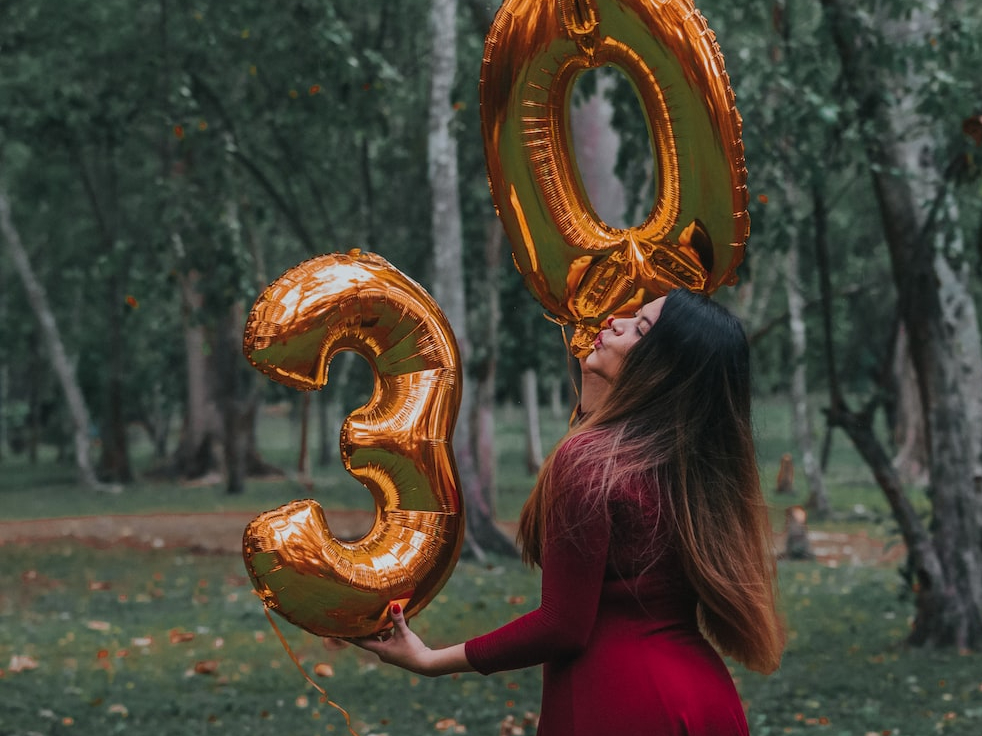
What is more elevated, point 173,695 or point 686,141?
point 686,141

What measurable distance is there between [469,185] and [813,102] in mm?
9409

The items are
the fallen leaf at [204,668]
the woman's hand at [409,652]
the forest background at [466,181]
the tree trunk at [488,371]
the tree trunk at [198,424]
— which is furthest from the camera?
the tree trunk at [198,424]

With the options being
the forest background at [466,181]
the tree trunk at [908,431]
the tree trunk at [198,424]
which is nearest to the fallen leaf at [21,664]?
the forest background at [466,181]

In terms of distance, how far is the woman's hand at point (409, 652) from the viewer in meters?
2.34

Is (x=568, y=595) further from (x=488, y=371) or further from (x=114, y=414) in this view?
(x=114, y=414)

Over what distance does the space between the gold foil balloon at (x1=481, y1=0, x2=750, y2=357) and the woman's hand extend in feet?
2.46

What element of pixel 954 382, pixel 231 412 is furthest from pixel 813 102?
pixel 231 412

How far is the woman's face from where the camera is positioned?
2404 mm

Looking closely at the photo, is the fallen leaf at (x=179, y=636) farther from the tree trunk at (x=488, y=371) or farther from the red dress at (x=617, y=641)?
the red dress at (x=617, y=641)

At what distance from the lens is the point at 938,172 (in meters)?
7.00

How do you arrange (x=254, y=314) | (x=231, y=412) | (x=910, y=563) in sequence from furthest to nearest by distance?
(x=231, y=412) → (x=910, y=563) → (x=254, y=314)

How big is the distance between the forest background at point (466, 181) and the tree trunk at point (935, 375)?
14 mm

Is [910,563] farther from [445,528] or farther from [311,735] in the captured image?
[445,528]

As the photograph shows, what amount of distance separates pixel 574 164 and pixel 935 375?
4.74 m
